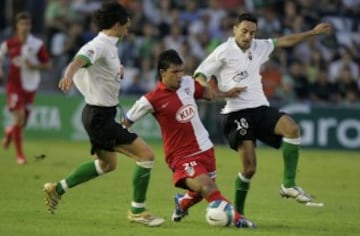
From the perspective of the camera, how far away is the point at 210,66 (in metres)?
13.2

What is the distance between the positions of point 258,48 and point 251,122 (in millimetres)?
995

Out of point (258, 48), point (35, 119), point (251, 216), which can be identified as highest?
point (258, 48)

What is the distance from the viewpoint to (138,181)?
1174 cm

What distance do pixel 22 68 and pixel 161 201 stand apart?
6734mm

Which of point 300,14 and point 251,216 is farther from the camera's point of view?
point 300,14

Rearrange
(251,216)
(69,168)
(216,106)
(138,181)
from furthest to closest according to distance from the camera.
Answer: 1. (216,106)
2. (69,168)
3. (251,216)
4. (138,181)

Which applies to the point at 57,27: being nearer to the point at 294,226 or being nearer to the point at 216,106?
the point at 216,106

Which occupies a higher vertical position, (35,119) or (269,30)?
(269,30)

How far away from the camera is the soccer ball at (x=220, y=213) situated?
1125 centimetres

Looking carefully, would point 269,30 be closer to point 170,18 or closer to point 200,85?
point 170,18

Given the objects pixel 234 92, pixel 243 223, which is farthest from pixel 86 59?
pixel 243 223

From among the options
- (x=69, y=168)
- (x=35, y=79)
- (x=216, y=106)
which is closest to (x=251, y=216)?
(x=69, y=168)

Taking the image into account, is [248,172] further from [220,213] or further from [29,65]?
[29,65]

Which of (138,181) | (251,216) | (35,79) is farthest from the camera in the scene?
(35,79)
